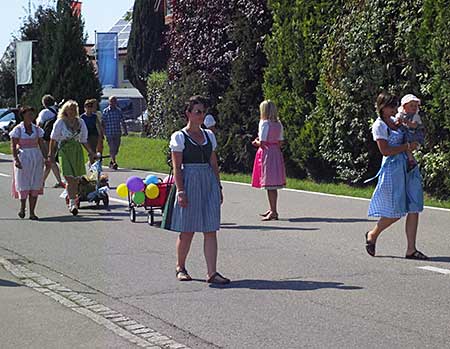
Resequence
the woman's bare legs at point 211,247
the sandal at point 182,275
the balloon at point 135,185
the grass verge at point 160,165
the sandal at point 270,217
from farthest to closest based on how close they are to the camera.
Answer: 1. the grass verge at point 160,165
2. the sandal at point 270,217
3. the balloon at point 135,185
4. the sandal at point 182,275
5. the woman's bare legs at point 211,247

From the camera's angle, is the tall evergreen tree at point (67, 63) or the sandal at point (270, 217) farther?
the tall evergreen tree at point (67, 63)

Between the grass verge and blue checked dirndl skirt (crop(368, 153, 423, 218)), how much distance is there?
5153 mm

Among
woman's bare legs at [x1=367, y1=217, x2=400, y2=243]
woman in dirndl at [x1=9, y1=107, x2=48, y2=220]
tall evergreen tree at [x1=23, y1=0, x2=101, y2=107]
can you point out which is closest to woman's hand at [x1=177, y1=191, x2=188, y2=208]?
woman's bare legs at [x1=367, y1=217, x2=400, y2=243]

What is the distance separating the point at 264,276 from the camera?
10195mm

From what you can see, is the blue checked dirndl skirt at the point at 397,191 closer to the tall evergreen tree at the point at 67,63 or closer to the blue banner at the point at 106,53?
the tall evergreen tree at the point at 67,63

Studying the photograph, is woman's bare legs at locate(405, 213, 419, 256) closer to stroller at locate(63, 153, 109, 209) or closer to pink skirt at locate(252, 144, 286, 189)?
pink skirt at locate(252, 144, 286, 189)

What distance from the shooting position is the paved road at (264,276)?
308 inches

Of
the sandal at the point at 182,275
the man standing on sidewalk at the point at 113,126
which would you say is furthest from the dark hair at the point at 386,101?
the man standing on sidewalk at the point at 113,126

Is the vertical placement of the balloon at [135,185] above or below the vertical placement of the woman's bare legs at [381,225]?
above

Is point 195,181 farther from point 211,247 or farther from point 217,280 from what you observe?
point 217,280

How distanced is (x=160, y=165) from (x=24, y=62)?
13752 millimetres

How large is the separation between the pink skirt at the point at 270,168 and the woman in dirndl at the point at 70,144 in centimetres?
291

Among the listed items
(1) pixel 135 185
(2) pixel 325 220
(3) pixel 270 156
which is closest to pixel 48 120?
(1) pixel 135 185

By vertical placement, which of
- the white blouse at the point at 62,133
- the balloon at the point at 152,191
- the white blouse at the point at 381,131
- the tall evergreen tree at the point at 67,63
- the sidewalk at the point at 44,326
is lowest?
the sidewalk at the point at 44,326
